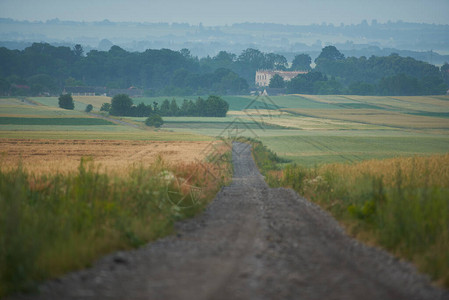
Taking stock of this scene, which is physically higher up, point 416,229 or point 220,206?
point 416,229

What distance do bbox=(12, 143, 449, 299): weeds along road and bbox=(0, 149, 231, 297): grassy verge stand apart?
42cm

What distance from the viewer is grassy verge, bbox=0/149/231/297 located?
9.35 m

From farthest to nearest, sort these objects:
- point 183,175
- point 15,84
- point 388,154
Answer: point 15,84
point 388,154
point 183,175

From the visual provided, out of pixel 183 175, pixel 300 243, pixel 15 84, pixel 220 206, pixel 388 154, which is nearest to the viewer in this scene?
pixel 300 243

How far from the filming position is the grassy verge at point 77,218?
935 cm

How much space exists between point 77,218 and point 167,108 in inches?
5063

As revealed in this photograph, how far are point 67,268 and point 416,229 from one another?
710cm

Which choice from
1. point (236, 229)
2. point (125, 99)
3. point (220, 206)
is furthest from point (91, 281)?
point (125, 99)

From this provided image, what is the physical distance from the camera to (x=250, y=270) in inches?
406

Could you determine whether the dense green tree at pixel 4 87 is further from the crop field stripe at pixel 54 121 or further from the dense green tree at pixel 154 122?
the dense green tree at pixel 154 122

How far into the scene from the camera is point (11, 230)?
9.86 meters

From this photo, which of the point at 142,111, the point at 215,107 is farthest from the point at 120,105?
the point at 215,107

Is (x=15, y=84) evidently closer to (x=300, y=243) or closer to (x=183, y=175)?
(x=183, y=175)

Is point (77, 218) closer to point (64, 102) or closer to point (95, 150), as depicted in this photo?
point (95, 150)
